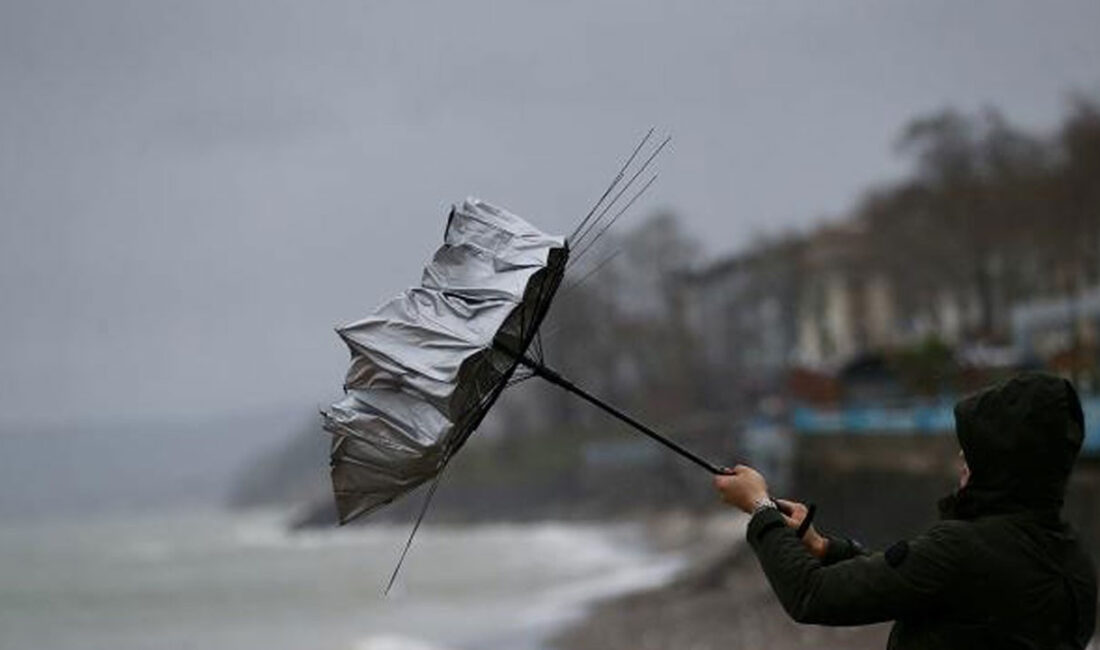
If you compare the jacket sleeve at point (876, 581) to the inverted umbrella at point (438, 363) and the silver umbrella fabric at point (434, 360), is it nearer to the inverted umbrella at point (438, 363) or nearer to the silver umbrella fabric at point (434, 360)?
the inverted umbrella at point (438, 363)

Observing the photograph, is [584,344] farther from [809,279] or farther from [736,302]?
[809,279]

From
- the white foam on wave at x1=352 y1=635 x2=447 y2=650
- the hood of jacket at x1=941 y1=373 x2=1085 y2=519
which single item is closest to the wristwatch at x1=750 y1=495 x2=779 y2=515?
the hood of jacket at x1=941 y1=373 x2=1085 y2=519

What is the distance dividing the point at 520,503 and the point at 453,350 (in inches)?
4746

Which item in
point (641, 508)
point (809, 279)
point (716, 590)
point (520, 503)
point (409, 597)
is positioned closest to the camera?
point (716, 590)

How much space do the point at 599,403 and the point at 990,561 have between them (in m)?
1.00

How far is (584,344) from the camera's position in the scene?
10925cm

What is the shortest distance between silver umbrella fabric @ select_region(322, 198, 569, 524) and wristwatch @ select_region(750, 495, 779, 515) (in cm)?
70

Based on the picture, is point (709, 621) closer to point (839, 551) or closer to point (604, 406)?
point (604, 406)

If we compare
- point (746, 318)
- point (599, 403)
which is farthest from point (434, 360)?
point (746, 318)

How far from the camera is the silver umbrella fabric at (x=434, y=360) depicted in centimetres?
373

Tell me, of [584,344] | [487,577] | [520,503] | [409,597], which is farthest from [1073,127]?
[520,503]

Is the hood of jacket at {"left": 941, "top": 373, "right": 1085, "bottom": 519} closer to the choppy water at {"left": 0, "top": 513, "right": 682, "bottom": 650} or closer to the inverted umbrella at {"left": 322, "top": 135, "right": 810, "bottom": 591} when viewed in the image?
the inverted umbrella at {"left": 322, "top": 135, "right": 810, "bottom": 591}

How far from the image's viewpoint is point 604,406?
12.3ft

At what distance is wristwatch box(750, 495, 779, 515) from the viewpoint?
330cm
